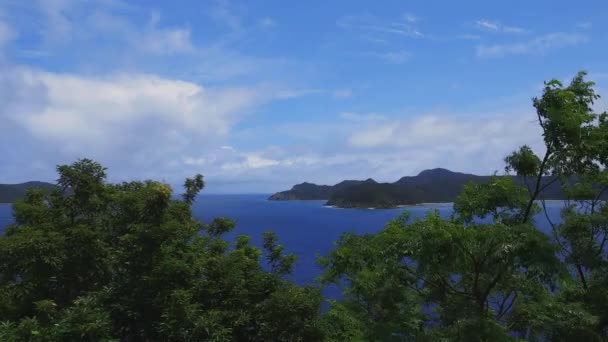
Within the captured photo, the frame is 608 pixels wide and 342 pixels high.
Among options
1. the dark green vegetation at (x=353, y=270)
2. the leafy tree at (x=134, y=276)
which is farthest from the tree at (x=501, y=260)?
the leafy tree at (x=134, y=276)

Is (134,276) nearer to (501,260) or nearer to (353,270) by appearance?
(353,270)

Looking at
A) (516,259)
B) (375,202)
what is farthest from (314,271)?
(375,202)

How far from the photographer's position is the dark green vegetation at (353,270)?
8867mm

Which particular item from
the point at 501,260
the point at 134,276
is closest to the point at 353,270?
the point at 501,260

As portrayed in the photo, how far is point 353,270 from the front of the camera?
37.9 feet

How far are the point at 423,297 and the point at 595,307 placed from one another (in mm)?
4167

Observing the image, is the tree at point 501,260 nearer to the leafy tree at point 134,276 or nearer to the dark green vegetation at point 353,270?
the dark green vegetation at point 353,270

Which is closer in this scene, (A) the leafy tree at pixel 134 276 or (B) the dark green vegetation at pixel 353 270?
(B) the dark green vegetation at pixel 353 270

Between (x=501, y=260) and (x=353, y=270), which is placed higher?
(x=501, y=260)

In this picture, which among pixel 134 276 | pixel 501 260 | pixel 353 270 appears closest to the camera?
pixel 501 260

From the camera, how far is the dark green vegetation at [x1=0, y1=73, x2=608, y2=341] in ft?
29.1

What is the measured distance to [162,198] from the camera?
10469mm

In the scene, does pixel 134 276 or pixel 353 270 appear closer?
pixel 134 276

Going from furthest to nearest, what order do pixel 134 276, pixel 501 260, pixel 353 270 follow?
pixel 353 270 → pixel 134 276 → pixel 501 260
